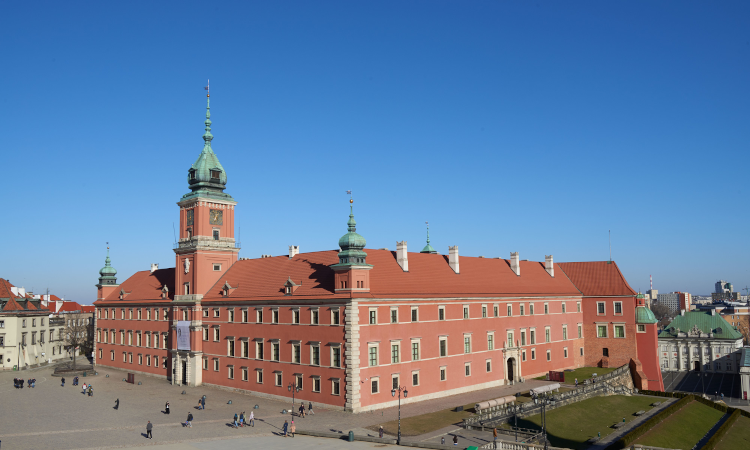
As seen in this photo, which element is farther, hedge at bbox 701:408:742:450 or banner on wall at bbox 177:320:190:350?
banner on wall at bbox 177:320:190:350

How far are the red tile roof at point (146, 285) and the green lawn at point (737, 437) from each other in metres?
64.6

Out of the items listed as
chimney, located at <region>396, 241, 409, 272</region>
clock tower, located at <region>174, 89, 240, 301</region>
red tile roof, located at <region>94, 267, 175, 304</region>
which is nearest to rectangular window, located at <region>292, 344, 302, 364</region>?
chimney, located at <region>396, 241, 409, 272</region>

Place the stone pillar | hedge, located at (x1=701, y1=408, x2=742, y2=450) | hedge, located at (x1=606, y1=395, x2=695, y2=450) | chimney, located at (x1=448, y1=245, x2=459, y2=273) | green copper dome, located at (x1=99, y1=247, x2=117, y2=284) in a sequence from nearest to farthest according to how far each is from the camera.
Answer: hedge, located at (x1=606, y1=395, x2=695, y2=450) → hedge, located at (x1=701, y1=408, x2=742, y2=450) → the stone pillar → chimney, located at (x1=448, y1=245, x2=459, y2=273) → green copper dome, located at (x1=99, y1=247, x2=117, y2=284)

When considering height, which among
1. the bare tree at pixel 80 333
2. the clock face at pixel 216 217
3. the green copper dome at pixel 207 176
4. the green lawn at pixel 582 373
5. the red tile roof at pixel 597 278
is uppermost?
the green copper dome at pixel 207 176

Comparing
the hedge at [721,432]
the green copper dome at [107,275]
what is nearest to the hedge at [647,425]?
the hedge at [721,432]

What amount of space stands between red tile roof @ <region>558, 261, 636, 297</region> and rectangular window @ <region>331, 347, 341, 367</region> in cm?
4650

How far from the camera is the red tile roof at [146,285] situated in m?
84.8

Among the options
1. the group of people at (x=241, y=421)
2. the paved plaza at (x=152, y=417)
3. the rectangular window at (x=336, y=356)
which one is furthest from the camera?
the rectangular window at (x=336, y=356)

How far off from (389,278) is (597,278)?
135 ft

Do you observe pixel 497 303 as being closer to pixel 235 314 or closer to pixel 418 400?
pixel 418 400

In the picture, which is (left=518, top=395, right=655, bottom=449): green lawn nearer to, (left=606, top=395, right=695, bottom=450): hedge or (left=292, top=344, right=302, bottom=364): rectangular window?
(left=606, top=395, right=695, bottom=450): hedge

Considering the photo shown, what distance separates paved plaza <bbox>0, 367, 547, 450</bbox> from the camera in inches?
1751

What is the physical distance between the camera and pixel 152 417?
2105 inches

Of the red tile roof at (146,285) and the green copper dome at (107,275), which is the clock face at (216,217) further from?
the green copper dome at (107,275)
